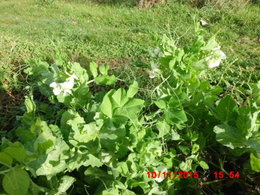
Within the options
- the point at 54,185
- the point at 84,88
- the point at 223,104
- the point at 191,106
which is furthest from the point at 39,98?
the point at 223,104

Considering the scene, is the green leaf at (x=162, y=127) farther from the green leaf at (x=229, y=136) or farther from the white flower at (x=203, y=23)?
the white flower at (x=203, y=23)

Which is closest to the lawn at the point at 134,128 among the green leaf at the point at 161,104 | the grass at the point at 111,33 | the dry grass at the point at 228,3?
the green leaf at the point at 161,104

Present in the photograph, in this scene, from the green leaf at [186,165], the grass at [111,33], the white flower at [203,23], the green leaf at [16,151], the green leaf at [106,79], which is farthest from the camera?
the white flower at [203,23]

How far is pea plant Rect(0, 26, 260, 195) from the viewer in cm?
107

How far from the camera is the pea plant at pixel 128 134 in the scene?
41.9 inches

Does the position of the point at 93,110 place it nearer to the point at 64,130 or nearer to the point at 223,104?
the point at 64,130

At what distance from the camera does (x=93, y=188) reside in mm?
1303

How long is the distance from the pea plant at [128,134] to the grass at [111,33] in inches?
9.4

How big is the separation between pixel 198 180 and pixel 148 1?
4983mm

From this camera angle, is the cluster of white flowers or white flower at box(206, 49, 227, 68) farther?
white flower at box(206, 49, 227, 68)

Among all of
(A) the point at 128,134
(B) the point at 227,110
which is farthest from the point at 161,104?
(B) the point at 227,110

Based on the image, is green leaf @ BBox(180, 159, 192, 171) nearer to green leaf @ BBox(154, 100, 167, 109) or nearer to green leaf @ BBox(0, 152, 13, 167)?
green leaf @ BBox(154, 100, 167, 109)

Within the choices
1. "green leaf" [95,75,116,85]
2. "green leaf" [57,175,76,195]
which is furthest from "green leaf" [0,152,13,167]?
"green leaf" [95,75,116,85]

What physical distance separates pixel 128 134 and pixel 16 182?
0.51 metres
